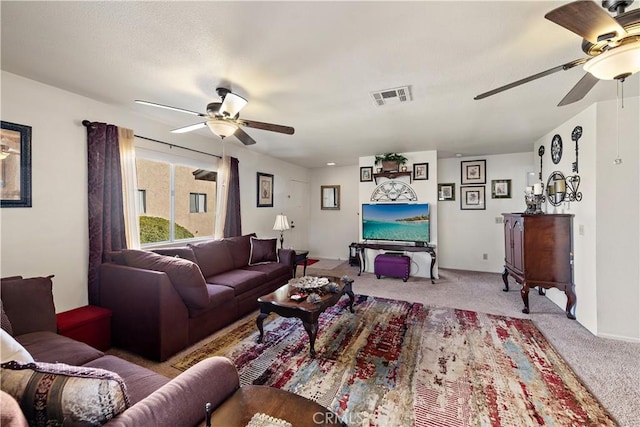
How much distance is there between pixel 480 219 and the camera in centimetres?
543

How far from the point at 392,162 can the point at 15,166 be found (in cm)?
493

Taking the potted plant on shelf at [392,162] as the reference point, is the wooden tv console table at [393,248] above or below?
below

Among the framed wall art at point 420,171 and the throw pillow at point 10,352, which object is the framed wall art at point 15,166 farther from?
the framed wall art at point 420,171

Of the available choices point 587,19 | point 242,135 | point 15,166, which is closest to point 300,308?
point 242,135

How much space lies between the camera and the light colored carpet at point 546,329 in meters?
1.92

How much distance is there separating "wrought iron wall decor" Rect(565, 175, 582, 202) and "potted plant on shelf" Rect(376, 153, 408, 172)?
7.94 ft

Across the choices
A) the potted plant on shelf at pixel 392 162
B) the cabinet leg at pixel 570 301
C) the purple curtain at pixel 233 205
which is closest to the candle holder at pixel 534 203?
the cabinet leg at pixel 570 301

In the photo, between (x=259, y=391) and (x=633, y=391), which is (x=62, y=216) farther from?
(x=633, y=391)

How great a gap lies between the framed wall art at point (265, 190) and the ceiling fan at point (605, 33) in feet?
15.1

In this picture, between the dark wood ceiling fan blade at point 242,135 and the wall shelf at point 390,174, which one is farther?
the wall shelf at point 390,174

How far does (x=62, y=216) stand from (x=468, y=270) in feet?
21.0

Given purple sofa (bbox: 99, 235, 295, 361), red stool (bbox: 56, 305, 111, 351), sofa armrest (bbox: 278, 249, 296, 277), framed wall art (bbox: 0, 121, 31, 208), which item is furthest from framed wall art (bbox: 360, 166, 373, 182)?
framed wall art (bbox: 0, 121, 31, 208)

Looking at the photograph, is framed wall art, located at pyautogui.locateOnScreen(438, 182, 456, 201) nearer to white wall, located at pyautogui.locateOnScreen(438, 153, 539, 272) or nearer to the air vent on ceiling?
white wall, located at pyautogui.locateOnScreen(438, 153, 539, 272)

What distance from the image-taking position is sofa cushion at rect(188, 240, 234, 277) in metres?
3.41
